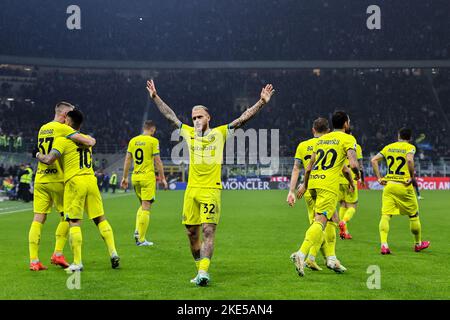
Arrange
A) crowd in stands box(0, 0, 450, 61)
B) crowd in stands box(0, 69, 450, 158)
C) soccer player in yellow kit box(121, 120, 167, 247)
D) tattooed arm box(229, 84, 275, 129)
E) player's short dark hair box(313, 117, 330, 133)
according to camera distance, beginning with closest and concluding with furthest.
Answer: tattooed arm box(229, 84, 275, 129) < player's short dark hair box(313, 117, 330, 133) < soccer player in yellow kit box(121, 120, 167, 247) < crowd in stands box(0, 69, 450, 158) < crowd in stands box(0, 0, 450, 61)

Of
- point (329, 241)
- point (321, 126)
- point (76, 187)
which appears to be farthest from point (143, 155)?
point (329, 241)

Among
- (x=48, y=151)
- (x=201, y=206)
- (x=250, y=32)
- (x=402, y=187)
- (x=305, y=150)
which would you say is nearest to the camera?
(x=201, y=206)

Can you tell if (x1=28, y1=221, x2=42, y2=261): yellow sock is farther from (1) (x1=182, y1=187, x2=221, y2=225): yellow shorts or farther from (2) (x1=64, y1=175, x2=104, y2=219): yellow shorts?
(1) (x1=182, y1=187, x2=221, y2=225): yellow shorts

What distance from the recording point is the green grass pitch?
743 cm

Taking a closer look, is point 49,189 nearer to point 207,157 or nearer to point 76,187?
point 76,187

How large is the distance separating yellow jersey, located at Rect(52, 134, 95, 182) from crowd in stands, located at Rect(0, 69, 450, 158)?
43.7m

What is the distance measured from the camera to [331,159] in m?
8.97

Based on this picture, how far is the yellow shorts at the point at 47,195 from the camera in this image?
31.1 feet

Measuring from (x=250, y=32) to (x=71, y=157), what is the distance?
5414cm

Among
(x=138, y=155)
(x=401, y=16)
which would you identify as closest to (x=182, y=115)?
(x=401, y=16)

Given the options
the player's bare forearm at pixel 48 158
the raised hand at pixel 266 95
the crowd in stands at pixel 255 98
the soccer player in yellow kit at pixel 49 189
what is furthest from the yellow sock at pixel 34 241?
the crowd in stands at pixel 255 98

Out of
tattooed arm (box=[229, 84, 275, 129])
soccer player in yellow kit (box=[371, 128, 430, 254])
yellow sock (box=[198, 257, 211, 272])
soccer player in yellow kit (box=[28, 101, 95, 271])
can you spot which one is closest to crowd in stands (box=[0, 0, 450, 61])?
soccer player in yellow kit (box=[371, 128, 430, 254])

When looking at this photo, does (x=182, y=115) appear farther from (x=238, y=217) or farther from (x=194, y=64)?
(x=238, y=217)
